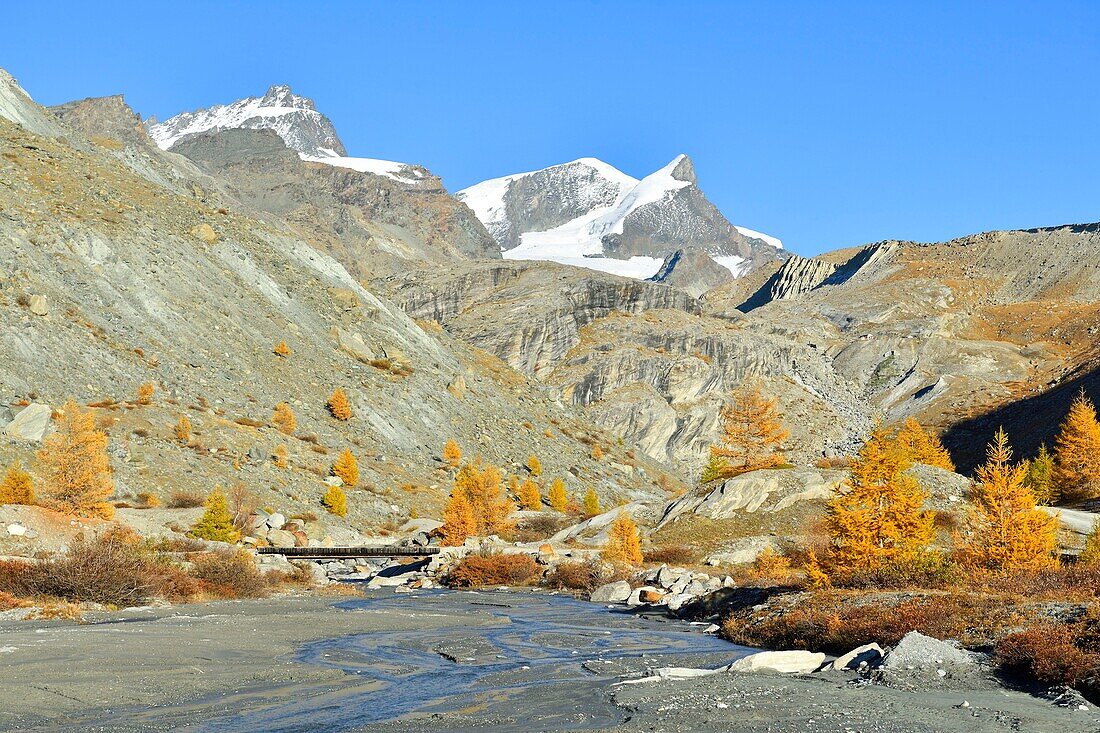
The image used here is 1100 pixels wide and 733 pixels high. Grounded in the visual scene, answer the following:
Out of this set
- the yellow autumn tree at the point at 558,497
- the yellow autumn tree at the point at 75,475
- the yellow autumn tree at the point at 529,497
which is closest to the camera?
the yellow autumn tree at the point at 75,475

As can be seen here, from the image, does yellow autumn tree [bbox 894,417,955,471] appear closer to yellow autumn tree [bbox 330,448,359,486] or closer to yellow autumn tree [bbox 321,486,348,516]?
yellow autumn tree [bbox 330,448,359,486]

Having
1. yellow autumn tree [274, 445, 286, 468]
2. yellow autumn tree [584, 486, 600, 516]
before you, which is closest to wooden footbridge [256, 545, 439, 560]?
yellow autumn tree [274, 445, 286, 468]

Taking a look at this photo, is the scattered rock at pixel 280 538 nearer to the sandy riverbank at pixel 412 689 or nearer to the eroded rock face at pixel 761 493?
the eroded rock face at pixel 761 493

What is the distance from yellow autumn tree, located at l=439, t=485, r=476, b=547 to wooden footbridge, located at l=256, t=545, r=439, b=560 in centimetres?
378

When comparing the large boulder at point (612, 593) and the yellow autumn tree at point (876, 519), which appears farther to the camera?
the large boulder at point (612, 593)

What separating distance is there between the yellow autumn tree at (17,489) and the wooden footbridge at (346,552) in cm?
1388

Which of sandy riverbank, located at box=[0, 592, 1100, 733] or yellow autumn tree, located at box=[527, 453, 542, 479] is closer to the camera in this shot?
sandy riverbank, located at box=[0, 592, 1100, 733]

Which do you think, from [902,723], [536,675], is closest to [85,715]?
[536,675]

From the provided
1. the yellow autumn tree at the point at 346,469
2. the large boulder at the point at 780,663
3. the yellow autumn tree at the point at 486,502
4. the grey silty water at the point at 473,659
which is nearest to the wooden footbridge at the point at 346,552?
the yellow autumn tree at the point at 486,502

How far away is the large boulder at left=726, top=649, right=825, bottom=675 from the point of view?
65.5 ft

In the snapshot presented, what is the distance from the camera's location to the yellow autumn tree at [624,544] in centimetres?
5772

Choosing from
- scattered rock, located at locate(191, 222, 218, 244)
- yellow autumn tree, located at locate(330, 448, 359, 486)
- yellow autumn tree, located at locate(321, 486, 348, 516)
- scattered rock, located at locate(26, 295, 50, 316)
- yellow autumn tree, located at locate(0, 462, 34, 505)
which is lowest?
yellow autumn tree, located at locate(321, 486, 348, 516)

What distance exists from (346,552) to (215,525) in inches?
389

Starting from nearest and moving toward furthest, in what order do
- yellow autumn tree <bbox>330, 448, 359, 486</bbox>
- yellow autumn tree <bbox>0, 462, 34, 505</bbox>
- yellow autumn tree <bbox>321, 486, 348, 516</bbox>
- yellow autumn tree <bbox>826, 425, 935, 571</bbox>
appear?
yellow autumn tree <bbox>826, 425, 935, 571</bbox> < yellow autumn tree <bbox>0, 462, 34, 505</bbox> < yellow autumn tree <bbox>321, 486, 348, 516</bbox> < yellow autumn tree <bbox>330, 448, 359, 486</bbox>
